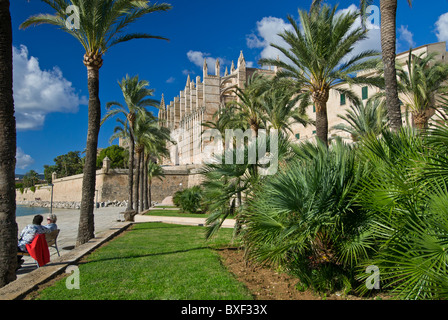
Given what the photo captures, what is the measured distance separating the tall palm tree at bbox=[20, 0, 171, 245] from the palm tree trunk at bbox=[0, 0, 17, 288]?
11.2 feet

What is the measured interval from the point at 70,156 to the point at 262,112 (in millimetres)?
69071

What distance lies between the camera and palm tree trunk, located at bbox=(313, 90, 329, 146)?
11242 millimetres

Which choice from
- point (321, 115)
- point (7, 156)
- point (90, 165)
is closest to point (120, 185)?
point (90, 165)

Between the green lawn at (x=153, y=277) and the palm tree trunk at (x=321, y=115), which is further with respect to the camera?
the palm tree trunk at (x=321, y=115)

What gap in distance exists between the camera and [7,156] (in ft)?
16.6

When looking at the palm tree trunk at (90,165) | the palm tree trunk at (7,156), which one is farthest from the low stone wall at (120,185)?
the palm tree trunk at (7,156)

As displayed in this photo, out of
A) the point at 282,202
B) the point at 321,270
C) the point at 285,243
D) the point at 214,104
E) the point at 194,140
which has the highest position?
the point at 214,104

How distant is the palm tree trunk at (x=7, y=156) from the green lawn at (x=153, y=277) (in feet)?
3.19

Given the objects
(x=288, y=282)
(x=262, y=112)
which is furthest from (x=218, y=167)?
(x=262, y=112)

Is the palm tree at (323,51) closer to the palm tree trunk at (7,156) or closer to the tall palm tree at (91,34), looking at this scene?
the tall palm tree at (91,34)

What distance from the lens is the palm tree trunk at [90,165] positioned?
8.53 metres

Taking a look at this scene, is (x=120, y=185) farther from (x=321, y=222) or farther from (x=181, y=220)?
(x=321, y=222)

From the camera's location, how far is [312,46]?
1084 cm
